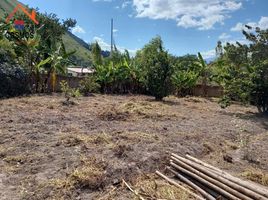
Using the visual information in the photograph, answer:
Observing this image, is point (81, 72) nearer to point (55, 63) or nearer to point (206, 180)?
point (55, 63)

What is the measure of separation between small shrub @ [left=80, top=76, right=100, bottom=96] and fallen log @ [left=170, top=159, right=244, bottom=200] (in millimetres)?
11684

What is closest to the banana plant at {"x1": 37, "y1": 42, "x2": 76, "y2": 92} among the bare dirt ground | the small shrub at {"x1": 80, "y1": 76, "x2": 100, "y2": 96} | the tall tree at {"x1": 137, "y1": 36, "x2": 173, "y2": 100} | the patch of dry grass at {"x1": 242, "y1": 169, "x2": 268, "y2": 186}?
the small shrub at {"x1": 80, "y1": 76, "x2": 100, "y2": 96}

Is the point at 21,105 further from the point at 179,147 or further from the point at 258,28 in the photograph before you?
the point at 258,28

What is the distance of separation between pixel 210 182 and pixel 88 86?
13.0 meters

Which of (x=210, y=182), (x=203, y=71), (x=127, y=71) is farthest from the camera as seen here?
(x=203, y=71)

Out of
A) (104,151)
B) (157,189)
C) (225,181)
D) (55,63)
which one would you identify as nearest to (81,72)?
(55,63)

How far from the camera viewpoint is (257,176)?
204 inches

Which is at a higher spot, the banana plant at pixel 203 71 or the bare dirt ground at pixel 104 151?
the banana plant at pixel 203 71

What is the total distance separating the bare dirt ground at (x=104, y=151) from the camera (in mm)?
4427

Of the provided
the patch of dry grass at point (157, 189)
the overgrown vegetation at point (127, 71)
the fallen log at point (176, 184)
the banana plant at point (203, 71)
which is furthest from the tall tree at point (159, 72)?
the patch of dry grass at point (157, 189)

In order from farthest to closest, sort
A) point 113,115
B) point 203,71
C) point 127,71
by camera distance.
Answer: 1. point 203,71
2. point 127,71
3. point 113,115

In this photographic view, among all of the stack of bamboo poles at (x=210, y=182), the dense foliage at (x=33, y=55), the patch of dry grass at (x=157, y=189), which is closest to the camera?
the stack of bamboo poles at (x=210, y=182)

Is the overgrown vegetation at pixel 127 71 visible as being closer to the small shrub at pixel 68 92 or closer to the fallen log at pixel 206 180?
the small shrub at pixel 68 92

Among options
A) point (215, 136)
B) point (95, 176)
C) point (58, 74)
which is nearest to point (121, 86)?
point (58, 74)
